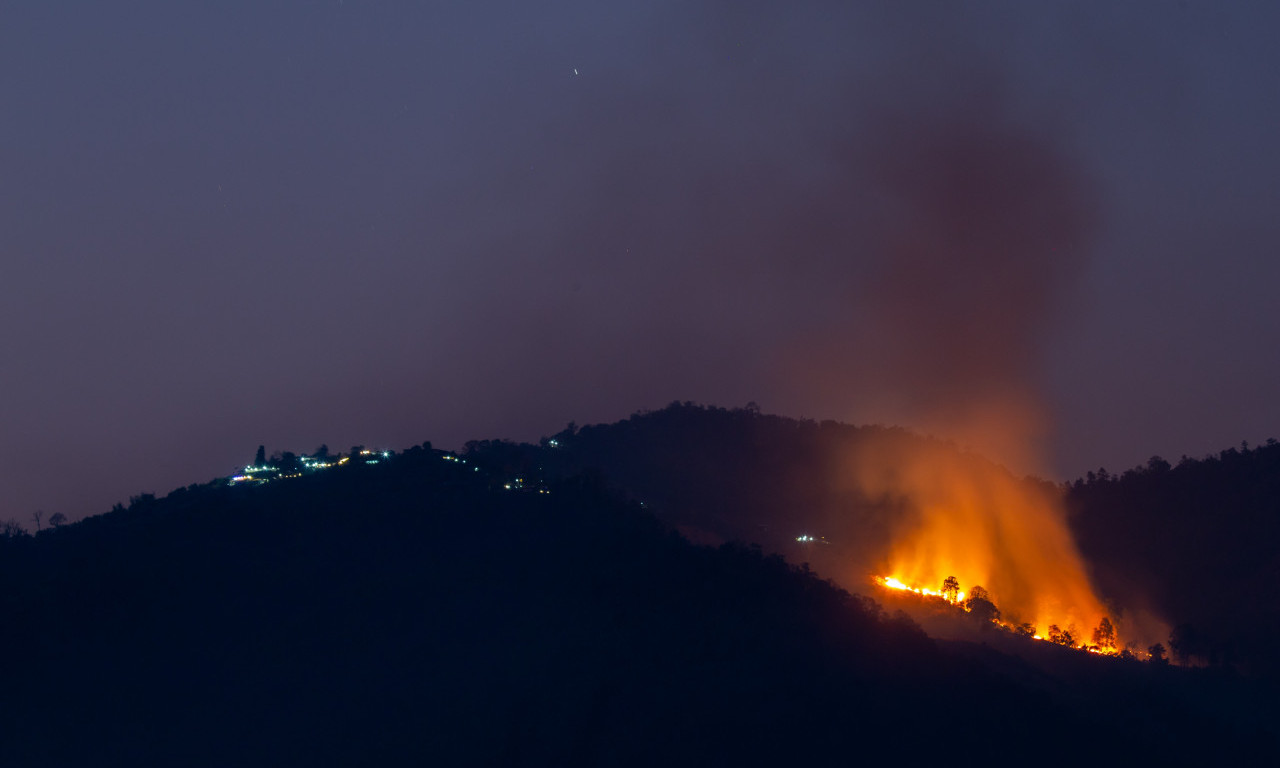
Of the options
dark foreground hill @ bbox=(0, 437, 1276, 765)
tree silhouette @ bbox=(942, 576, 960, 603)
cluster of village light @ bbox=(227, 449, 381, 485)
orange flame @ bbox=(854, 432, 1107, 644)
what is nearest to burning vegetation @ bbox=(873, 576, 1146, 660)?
tree silhouette @ bbox=(942, 576, 960, 603)

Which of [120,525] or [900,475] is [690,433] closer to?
[900,475]

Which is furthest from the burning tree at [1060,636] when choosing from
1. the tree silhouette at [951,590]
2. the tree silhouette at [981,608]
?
the tree silhouette at [951,590]

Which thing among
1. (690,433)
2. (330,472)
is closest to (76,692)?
(330,472)

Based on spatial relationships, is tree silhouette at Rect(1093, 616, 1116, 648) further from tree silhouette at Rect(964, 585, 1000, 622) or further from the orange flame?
tree silhouette at Rect(964, 585, 1000, 622)

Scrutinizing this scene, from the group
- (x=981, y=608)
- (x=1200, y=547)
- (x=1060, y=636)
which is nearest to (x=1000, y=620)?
(x=981, y=608)

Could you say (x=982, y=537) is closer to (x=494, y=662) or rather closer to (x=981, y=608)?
(x=981, y=608)

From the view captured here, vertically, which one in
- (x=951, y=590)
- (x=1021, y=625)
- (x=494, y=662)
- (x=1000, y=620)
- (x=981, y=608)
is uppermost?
(x=951, y=590)

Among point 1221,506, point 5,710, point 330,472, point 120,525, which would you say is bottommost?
point 5,710

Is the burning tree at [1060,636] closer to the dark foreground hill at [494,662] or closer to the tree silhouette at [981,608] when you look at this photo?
the tree silhouette at [981,608]
